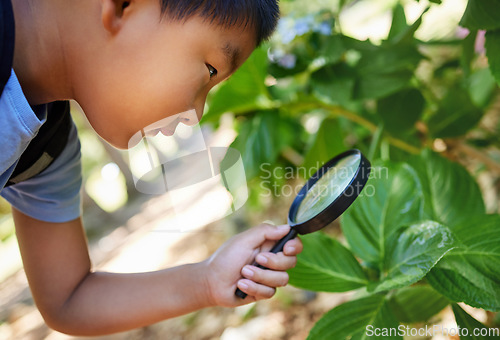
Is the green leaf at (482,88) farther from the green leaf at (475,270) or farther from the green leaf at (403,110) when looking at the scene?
the green leaf at (475,270)

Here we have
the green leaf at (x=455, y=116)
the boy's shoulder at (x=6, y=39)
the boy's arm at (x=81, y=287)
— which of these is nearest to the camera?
the boy's shoulder at (x=6, y=39)

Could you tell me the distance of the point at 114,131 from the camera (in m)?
0.61

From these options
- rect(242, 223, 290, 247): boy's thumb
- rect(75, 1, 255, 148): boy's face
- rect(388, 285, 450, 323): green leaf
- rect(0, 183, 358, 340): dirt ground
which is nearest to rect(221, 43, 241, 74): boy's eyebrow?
rect(75, 1, 255, 148): boy's face

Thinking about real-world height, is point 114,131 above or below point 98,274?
above

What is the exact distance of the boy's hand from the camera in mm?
633

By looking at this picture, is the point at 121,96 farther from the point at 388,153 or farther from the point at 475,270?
the point at 388,153

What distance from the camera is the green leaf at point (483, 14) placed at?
58 cm

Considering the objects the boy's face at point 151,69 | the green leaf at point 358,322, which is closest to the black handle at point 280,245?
the green leaf at point 358,322

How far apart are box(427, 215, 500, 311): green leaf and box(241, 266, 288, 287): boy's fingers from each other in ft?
0.66

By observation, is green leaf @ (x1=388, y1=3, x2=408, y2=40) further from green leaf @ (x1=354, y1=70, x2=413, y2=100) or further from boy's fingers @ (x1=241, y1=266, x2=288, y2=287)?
boy's fingers @ (x1=241, y1=266, x2=288, y2=287)

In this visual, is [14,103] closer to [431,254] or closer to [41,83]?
[41,83]

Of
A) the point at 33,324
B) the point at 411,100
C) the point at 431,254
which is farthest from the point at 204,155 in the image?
the point at 33,324

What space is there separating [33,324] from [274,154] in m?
1.49

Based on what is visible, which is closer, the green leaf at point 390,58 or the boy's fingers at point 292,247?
the boy's fingers at point 292,247
